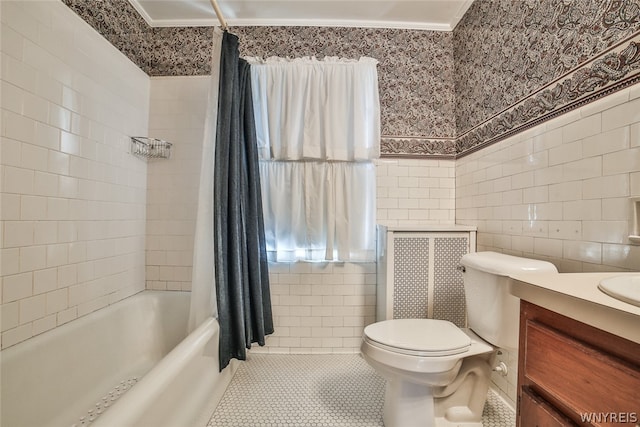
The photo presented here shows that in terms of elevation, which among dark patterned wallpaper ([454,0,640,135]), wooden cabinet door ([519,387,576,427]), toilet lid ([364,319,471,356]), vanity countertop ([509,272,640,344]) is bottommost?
toilet lid ([364,319,471,356])

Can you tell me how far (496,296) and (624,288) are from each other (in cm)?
63

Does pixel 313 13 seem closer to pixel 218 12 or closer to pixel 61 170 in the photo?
pixel 218 12

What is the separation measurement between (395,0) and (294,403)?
2504 millimetres

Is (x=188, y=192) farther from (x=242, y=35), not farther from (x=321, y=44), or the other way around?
(x=321, y=44)

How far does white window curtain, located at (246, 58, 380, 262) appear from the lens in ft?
6.02

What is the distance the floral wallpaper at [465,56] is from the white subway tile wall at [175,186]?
24 cm

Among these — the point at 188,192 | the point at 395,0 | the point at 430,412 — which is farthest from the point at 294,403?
the point at 395,0

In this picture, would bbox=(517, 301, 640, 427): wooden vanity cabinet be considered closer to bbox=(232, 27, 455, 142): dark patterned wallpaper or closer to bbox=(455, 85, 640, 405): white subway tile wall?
bbox=(455, 85, 640, 405): white subway tile wall

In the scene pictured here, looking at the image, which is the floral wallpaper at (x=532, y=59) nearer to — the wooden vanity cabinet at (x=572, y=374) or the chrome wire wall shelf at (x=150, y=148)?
the wooden vanity cabinet at (x=572, y=374)

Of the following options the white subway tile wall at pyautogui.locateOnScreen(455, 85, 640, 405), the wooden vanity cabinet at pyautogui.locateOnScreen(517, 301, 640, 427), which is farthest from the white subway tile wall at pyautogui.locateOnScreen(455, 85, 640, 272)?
the wooden vanity cabinet at pyautogui.locateOnScreen(517, 301, 640, 427)

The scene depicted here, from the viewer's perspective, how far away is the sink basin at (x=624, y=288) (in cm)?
50

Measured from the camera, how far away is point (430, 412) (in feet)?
3.90

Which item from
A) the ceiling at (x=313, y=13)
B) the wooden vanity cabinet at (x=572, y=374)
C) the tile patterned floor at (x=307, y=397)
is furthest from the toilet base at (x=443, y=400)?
the ceiling at (x=313, y=13)

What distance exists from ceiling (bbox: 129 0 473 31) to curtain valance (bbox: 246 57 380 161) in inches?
12.4
